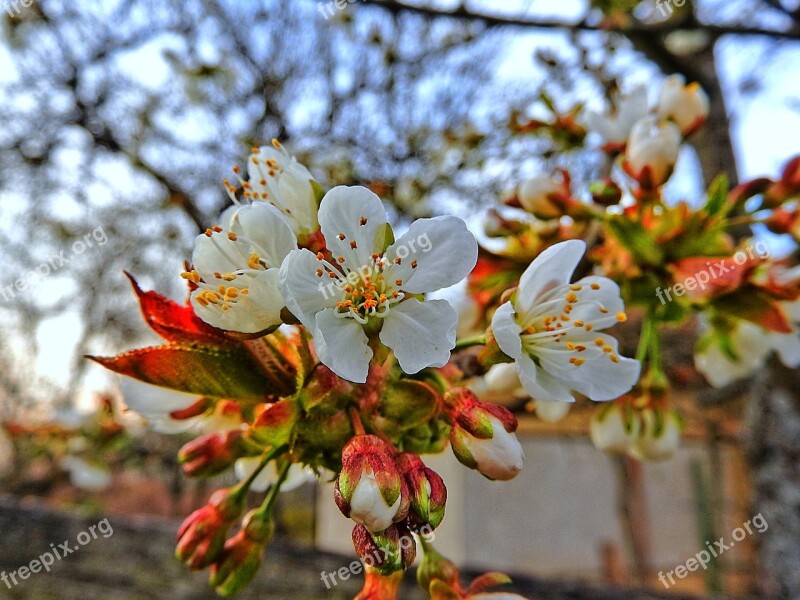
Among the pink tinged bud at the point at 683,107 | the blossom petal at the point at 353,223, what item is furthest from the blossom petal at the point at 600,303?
the pink tinged bud at the point at 683,107

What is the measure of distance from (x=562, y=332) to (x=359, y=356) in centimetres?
24

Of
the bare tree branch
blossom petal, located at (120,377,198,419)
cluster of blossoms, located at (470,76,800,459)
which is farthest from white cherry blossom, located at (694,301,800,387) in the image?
the bare tree branch

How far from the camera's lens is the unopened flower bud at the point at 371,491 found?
0.45 metres

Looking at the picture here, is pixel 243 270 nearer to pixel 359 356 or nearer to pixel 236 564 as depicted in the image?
pixel 359 356

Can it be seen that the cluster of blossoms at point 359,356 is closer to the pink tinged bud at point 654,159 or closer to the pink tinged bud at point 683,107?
the pink tinged bud at point 654,159

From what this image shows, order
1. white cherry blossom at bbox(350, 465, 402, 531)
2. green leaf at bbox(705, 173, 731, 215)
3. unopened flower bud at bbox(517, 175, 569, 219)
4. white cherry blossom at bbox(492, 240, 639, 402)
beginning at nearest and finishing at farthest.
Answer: white cherry blossom at bbox(350, 465, 402, 531), white cherry blossom at bbox(492, 240, 639, 402), green leaf at bbox(705, 173, 731, 215), unopened flower bud at bbox(517, 175, 569, 219)

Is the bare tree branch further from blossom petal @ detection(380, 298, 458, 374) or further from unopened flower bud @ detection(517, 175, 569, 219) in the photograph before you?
blossom petal @ detection(380, 298, 458, 374)

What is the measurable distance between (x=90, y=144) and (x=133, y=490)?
5.51 m

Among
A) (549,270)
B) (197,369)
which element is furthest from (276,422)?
(549,270)

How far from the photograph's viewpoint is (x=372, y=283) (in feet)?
1.89

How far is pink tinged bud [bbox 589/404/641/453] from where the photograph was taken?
0.96 metres

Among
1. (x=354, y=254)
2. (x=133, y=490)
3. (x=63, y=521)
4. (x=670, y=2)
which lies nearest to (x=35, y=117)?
Answer: (x=63, y=521)

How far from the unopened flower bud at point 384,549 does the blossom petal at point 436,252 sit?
21 cm

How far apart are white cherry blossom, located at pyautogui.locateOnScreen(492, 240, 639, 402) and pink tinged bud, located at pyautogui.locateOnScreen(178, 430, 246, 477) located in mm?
297
